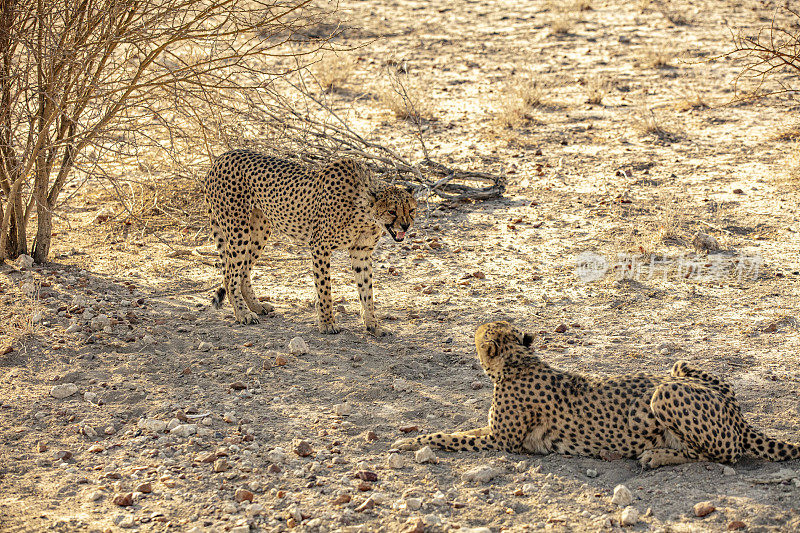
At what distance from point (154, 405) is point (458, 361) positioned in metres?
2.06

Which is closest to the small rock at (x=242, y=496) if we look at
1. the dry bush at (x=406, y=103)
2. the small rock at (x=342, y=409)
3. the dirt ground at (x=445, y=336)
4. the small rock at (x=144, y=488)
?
the dirt ground at (x=445, y=336)

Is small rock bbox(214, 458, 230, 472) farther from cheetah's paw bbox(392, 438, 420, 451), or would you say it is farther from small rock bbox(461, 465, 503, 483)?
small rock bbox(461, 465, 503, 483)

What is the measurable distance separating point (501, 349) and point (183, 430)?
1.90m

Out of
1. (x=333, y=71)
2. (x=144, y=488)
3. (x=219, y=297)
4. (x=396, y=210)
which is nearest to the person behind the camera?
(x=144, y=488)

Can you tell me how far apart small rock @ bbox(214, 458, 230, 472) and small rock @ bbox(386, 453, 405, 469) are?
2.85ft

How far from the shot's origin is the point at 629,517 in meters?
4.01

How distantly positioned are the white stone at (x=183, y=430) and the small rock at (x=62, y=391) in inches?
37.2

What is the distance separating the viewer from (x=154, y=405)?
17.7 ft

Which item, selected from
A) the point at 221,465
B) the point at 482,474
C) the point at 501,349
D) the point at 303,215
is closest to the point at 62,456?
the point at 221,465

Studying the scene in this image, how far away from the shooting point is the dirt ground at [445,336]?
432 cm

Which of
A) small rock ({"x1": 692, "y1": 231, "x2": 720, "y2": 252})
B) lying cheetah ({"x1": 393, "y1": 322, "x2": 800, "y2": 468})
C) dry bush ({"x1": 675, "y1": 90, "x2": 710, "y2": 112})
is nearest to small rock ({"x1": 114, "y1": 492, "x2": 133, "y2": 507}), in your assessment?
lying cheetah ({"x1": 393, "y1": 322, "x2": 800, "y2": 468})

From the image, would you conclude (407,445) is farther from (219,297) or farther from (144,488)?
(219,297)

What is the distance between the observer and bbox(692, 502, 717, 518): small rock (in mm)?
4030

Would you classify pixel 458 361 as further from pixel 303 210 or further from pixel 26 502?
pixel 26 502
